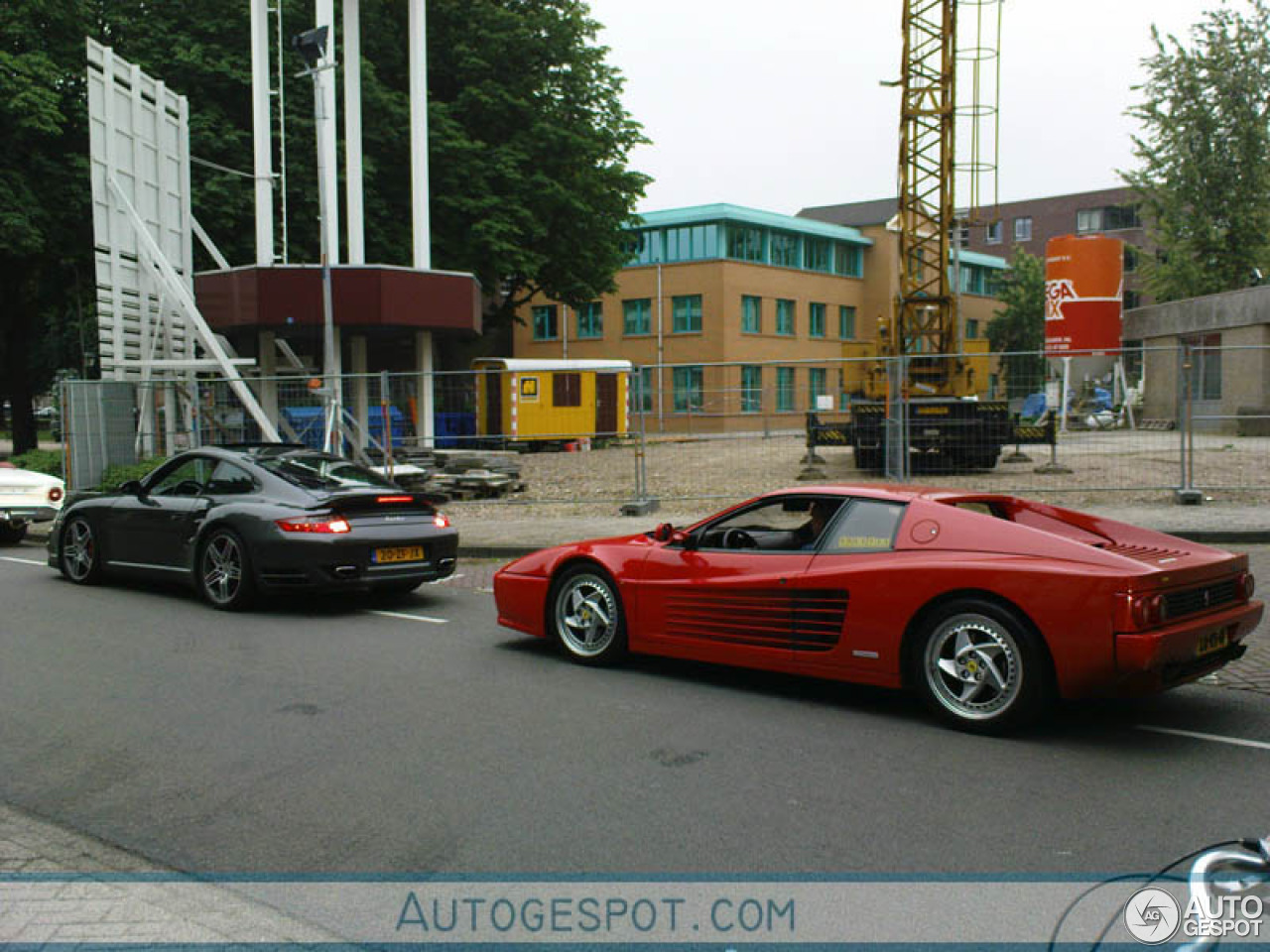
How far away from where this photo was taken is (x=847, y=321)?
5828cm

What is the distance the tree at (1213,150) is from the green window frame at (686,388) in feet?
99.7

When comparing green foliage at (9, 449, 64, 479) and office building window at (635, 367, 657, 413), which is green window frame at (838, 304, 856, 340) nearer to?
green foliage at (9, 449, 64, 479)

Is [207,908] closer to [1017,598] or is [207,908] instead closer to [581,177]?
[1017,598]

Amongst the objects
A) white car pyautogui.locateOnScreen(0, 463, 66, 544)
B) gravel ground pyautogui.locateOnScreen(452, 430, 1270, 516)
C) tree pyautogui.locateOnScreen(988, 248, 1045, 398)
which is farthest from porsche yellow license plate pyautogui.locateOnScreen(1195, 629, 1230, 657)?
tree pyautogui.locateOnScreen(988, 248, 1045, 398)

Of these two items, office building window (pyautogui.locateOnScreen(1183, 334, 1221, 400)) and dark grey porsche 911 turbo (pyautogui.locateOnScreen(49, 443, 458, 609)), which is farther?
office building window (pyautogui.locateOnScreen(1183, 334, 1221, 400))

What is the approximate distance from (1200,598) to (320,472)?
694cm

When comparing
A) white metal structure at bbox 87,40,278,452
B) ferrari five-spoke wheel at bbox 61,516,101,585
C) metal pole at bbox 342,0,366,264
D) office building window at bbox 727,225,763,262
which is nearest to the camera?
ferrari five-spoke wheel at bbox 61,516,101,585

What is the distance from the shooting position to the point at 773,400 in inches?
667

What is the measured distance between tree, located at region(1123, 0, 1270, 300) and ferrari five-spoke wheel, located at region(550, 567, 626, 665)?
3951 centimetres

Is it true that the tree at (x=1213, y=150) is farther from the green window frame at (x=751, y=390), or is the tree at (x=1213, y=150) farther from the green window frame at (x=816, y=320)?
the green window frame at (x=751, y=390)

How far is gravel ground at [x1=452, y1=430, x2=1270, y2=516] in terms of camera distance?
14.6m

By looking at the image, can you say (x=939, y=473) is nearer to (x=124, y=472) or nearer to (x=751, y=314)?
(x=124, y=472)

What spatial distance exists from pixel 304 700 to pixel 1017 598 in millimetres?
3781

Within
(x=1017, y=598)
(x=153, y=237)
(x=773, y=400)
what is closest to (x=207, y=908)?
(x=1017, y=598)
